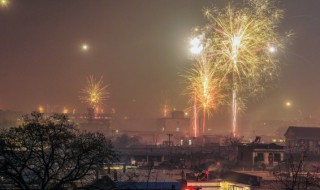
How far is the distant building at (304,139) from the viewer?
257 feet

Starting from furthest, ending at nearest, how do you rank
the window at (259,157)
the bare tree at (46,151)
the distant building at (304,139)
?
the distant building at (304,139)
the window at (259,157)
the bare tree at (46,151)

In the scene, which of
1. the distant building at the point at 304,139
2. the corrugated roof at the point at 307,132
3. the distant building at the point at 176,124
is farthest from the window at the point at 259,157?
the distant building at the point at 176,124

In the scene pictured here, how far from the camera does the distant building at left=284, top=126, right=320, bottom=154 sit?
7825cm

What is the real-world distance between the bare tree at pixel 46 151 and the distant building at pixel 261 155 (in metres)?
38.9

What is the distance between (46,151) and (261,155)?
41.7 m

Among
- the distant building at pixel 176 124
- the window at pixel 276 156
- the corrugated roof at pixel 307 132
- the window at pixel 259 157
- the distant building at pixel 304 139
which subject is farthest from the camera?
the distant building at pixel 176 124

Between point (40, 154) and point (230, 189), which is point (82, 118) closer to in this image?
point (230, 189)

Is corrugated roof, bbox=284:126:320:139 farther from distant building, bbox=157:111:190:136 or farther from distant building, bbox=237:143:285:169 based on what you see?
distant building, bbox=157:111:190:136

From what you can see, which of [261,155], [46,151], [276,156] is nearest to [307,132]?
[276,156]

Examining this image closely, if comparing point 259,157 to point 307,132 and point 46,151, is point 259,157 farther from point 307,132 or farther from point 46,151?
point 46,151

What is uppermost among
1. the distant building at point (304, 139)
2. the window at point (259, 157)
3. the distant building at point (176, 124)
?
the distant building at point (176, 124)

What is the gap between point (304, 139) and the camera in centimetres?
8200

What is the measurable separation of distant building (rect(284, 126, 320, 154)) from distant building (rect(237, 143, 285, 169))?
2226 centimetres

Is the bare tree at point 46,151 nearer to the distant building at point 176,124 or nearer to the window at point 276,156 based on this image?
the window at point 276,156
